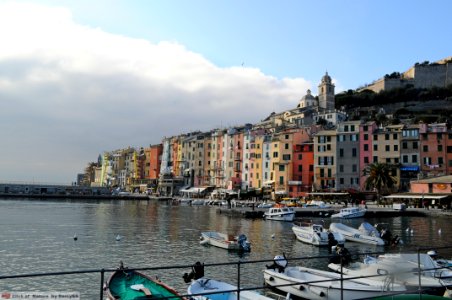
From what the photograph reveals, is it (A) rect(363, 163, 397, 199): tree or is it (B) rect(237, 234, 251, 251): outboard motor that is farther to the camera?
(A) rect(363, 163, 397, 199): tree

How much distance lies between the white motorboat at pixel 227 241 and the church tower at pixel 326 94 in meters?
117

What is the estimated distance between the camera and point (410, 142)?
8738 centimetres

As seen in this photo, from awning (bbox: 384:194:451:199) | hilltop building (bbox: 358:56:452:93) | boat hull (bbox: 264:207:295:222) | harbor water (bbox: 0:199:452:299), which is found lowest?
harbor water (bbox: 0:199:452:299)

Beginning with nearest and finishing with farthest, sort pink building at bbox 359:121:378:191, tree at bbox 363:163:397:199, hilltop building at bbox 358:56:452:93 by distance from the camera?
tree at bbox 363:163:397:199 → pink building at bbox 359:121:378:191 → hilltop building at bbox 358:56:452:93

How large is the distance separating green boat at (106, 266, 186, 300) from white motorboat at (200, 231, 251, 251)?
17.1 m

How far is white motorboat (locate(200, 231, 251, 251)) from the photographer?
113ft

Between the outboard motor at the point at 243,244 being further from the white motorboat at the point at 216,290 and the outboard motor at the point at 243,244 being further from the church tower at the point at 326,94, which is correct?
the church tower at the point at 326,94

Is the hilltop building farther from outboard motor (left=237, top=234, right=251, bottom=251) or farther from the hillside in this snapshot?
outboard motor (left=237, top=234, right=251, bottom=251)

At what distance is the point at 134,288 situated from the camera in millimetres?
Result: 16734

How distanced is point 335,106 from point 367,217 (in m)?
99.7

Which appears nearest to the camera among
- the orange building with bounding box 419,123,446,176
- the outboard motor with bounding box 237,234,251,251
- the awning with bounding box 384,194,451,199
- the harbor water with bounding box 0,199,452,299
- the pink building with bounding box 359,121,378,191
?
the harbor water with bounding box 0,199,452,299

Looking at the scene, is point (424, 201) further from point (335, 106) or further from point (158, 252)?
point (335, 106)

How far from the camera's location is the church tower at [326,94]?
14938 cm

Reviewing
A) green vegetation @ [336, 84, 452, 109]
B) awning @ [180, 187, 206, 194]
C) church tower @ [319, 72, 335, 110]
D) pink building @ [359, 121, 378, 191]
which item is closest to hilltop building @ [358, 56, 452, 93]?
green vegetation @ [336, 84, 452, 109]
